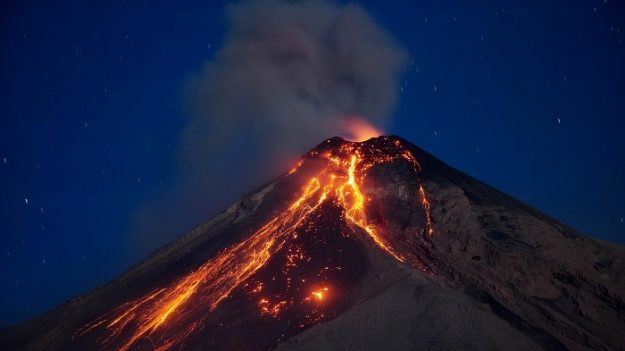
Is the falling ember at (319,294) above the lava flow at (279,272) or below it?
below

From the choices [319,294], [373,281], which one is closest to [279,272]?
[319,294]

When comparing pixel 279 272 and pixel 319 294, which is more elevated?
pixel 279 272

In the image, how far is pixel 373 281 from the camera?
703 inches

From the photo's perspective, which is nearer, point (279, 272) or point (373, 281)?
point (373, 281)

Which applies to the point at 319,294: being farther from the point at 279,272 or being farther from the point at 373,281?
the point at 279,272

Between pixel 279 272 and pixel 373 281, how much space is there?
12.7ft

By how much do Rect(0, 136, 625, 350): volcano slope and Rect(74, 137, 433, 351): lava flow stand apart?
0.08 m

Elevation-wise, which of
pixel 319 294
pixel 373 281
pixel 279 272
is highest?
pixel 279 272

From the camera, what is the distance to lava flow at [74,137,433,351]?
1806 cm

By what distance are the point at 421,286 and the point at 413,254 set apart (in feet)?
10.8

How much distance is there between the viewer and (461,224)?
2100 centimetres

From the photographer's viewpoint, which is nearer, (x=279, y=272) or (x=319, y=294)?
(x=319, y=294)

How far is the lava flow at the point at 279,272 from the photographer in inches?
711

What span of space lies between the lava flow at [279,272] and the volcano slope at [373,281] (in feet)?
0.25
